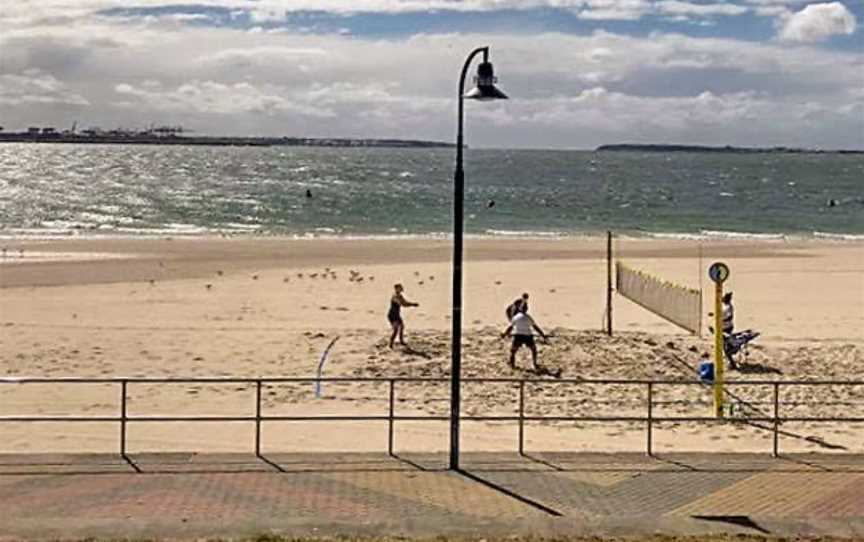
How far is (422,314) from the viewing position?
27094mm

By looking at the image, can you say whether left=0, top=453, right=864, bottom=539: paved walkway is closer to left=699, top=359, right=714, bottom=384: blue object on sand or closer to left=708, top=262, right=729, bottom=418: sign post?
left=708, top=262, right=729, bottom=418: sign post

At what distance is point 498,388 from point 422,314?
29.3 ft

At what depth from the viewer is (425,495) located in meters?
11.5

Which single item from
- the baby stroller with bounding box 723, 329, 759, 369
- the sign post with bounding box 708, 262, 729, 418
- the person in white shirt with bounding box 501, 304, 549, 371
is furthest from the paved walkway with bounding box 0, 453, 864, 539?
the baby stroller with bounding box 723, 329, 759, 369

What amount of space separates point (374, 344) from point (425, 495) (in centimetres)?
1072

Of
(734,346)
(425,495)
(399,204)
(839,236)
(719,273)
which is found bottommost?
(425,495)

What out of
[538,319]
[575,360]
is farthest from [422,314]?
[575,360]

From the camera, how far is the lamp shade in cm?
1195

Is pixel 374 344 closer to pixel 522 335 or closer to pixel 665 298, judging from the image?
pixel 522 335

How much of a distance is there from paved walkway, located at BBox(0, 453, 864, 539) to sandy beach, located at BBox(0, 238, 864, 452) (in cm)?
192

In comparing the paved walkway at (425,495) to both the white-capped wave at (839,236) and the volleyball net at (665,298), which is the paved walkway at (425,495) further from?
the white-capped wave at (839,236)

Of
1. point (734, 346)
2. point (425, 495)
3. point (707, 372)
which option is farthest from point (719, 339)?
point (425, 495)

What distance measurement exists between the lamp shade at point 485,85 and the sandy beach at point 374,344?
4715mm

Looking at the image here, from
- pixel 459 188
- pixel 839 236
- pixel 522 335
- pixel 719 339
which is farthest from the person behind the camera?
pixel 839 236
